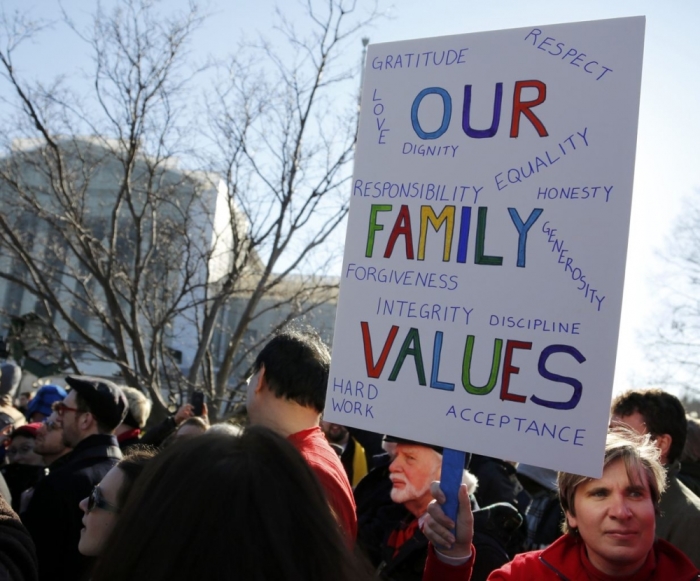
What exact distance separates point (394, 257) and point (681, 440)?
1702mm

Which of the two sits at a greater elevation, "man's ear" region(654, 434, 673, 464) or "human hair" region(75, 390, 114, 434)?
"man's ear" region(654, 434, 673, 464)

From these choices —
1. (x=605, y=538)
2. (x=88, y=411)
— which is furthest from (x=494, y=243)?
(x=88, y=411)

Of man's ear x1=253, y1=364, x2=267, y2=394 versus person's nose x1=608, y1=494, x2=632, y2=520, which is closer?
person's nose x1=608, y1=494, x2=632, y2=520

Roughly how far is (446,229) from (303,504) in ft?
4.28

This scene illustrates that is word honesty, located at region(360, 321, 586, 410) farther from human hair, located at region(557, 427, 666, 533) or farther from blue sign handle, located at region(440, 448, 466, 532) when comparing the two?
human hair, located at region(557, 427, 666, 533)

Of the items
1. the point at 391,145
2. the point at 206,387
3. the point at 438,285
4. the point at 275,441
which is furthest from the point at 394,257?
the point at 206,387

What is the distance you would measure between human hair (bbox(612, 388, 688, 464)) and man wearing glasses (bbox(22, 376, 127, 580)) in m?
2.46

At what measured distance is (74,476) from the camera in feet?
11.3

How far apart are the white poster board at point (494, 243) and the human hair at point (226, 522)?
1.03 metres

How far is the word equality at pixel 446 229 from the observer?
2.28m

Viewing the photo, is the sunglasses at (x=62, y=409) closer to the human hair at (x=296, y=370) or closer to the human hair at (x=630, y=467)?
the human hair at (x=296, y=370)

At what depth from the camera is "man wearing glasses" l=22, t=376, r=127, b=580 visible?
3.28 meters

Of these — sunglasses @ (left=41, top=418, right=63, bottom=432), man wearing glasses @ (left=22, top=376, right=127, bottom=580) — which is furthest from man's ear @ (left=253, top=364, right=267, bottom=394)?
sunglasses @ (left=41, top=418, right=63, bottom=432)

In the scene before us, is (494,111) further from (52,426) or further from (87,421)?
(52,426)
